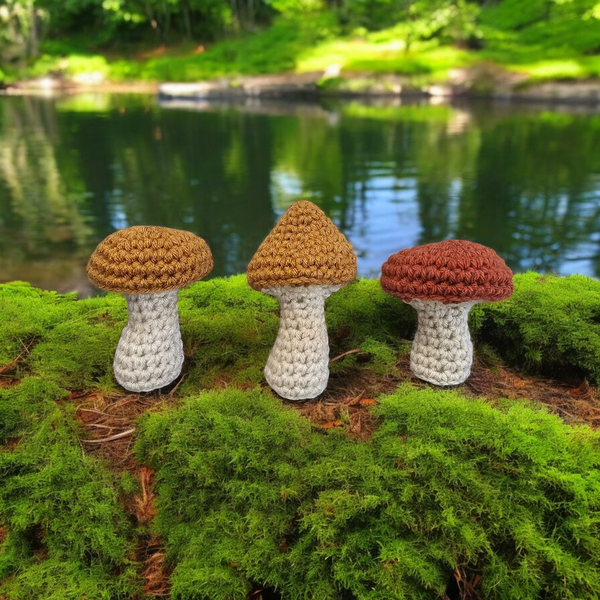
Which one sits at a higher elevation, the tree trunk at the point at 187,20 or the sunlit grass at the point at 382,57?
the tree trunk at the point at 187,20

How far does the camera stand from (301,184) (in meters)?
6.50

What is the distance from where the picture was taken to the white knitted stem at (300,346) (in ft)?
5.12

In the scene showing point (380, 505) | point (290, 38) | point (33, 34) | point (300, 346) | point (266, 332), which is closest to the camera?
point (380, 505)

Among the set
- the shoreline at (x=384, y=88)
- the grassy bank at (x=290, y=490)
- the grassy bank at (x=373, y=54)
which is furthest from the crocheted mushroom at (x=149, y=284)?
the grassy bank at (x=373, y=54)

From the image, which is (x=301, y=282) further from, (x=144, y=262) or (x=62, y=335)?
(x=62, y=335)

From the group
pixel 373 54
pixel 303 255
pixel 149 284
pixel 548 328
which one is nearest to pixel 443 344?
pixel 548 328

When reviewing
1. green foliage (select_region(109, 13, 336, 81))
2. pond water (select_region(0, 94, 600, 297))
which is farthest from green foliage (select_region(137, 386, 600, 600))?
green foliage (select_region(109, 13, 336, 81))

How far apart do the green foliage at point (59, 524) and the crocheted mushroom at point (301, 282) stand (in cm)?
61

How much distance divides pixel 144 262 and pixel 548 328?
1452 mm

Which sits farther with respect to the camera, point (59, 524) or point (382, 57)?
point (382, 57)

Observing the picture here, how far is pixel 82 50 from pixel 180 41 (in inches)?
203

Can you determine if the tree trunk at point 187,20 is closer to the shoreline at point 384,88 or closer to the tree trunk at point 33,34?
the tree trunk at point 33,34

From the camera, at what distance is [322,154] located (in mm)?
8203

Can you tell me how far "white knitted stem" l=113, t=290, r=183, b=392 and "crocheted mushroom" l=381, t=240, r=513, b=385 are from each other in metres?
0.73
